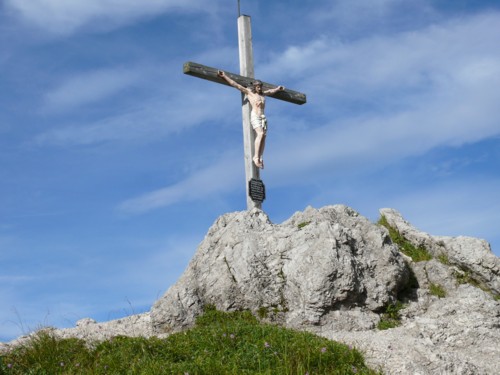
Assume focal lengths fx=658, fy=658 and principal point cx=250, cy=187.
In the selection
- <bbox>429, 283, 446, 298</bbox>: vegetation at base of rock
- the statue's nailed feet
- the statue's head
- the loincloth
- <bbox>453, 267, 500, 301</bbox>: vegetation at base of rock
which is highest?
the statue's head

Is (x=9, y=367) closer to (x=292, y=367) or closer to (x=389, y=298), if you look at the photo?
(x=292, y=367)

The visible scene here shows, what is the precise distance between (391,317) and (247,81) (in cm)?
759

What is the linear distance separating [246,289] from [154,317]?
6.55 ft

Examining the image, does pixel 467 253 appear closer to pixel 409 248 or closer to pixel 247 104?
pixel 409 248

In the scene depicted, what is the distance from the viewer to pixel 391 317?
13812 mm

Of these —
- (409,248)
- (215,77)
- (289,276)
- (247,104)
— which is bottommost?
(289,276)

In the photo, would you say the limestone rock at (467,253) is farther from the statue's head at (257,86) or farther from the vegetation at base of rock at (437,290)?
the statue's head at (257,86)

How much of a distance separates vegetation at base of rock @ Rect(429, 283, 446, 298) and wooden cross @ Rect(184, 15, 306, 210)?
475 cm

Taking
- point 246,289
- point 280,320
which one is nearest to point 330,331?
point 280,320

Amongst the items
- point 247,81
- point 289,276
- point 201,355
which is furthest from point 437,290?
point 247,81

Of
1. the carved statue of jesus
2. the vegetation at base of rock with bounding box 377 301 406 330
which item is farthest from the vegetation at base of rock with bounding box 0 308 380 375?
the carved statue of jesus

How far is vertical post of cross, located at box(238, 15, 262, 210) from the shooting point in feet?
A: 56.7

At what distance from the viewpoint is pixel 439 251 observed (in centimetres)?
1770

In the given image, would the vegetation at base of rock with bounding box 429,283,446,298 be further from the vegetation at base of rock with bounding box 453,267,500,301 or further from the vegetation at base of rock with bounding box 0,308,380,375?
the vegetation at base of rock with bounding box 0,308,380,375
